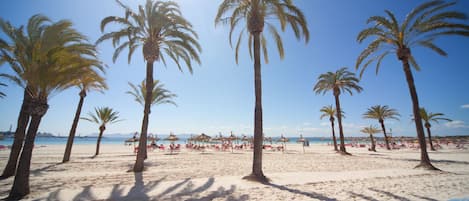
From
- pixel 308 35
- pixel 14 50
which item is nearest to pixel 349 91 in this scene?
pixel 308 35

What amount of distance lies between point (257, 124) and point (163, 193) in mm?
4671

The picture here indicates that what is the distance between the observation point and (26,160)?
6344 millimetres

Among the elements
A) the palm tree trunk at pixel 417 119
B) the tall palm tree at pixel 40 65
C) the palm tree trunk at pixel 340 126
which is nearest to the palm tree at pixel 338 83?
the palm tree trunk at pixel 340 126

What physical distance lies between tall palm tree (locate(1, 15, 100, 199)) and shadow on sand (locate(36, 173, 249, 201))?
163cm

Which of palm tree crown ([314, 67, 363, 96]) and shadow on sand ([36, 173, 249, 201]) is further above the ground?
palm tree crown ([314, 67, 363, 96])

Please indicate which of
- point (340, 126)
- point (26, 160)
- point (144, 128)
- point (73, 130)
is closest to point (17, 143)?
point (26, 160)

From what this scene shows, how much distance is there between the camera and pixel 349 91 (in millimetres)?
23953

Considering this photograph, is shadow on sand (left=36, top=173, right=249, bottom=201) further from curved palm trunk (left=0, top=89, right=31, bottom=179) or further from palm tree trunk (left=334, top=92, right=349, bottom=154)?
palm tree trunk (left=334, top=92, right=349, bottom=154)

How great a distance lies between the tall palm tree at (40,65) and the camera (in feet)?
20.7

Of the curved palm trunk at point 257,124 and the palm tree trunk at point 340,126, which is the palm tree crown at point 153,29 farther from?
the palm tree trunk at point 340,126

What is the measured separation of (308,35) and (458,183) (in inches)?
335

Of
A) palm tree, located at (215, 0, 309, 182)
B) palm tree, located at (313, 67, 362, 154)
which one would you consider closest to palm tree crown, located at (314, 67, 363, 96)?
palm tree, located at (313, 67, 362, 154)

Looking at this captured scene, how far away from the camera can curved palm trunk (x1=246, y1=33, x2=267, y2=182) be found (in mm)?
8500

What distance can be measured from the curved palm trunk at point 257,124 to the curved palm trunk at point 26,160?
7.85 metres
